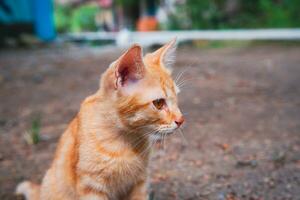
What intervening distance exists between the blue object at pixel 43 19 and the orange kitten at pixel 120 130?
11.1 metres

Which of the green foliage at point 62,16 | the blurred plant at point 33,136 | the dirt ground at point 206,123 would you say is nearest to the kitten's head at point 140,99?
the dirt ground at point 206,123

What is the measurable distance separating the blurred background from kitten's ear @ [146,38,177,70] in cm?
51

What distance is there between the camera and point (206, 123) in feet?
16.4

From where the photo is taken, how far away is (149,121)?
2422mm

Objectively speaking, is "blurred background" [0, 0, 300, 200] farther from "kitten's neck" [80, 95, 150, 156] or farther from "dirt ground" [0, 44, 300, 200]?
"kitten's neck" [80, 95, 150, 156]

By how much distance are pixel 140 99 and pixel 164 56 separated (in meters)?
0.43

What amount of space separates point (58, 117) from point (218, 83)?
8.77 feet

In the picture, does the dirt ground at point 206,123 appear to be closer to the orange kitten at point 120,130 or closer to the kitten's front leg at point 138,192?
the kitten's front leg at point 138,192

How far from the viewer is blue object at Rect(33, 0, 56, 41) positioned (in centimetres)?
1309

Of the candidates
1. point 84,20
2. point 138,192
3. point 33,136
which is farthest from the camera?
point 84,20

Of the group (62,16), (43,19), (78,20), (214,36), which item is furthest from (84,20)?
(214,36)

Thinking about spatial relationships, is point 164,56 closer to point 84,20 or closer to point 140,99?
point 140,99

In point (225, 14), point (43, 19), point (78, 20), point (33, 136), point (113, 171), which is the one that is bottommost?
point (78, 20)

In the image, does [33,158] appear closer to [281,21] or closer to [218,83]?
[218,83]
